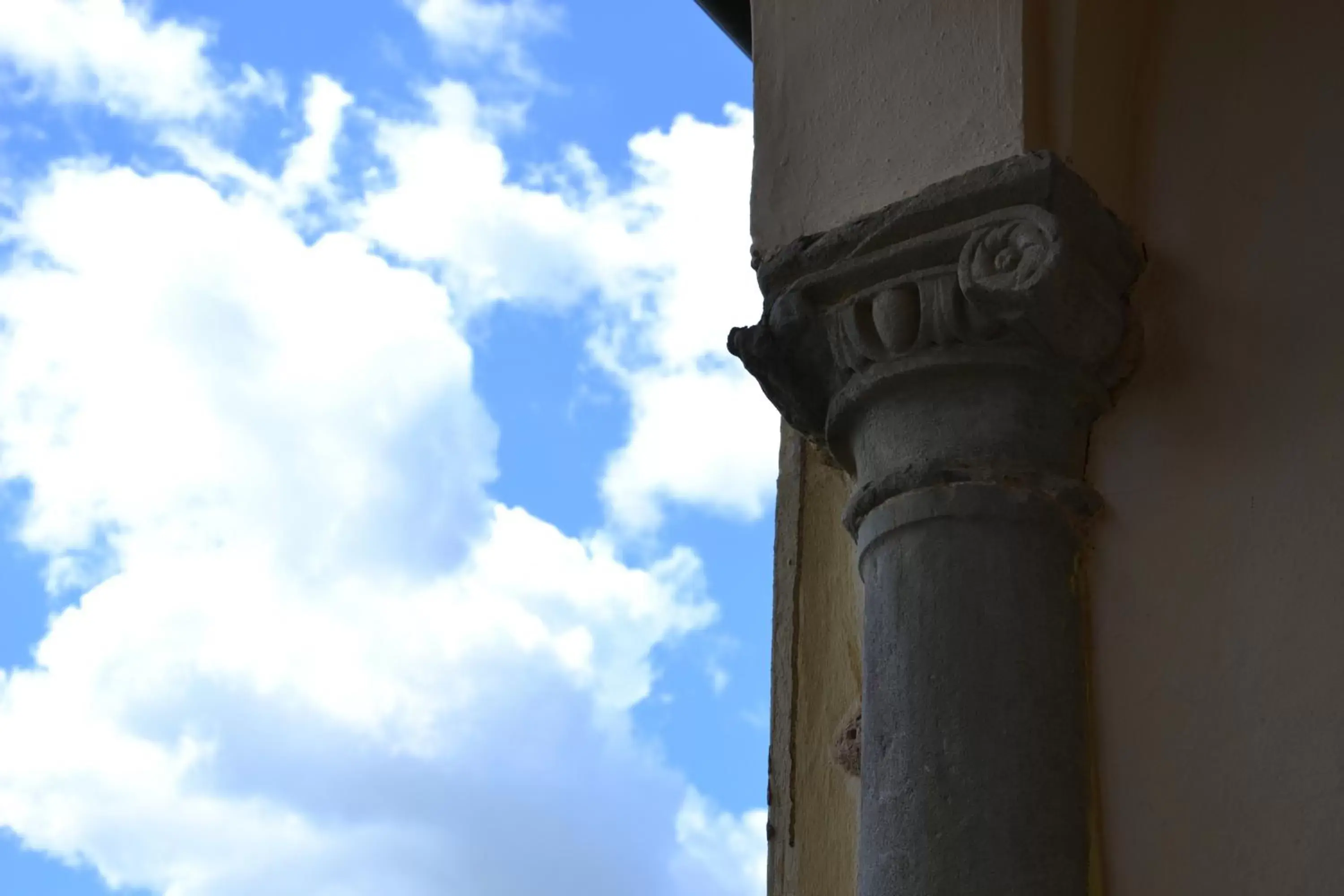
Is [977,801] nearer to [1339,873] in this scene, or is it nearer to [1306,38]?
[1339,873]

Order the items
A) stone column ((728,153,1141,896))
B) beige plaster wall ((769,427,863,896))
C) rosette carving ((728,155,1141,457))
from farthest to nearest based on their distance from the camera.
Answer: beige plaster wall ((769,427,863,896))
rosette carving ((728,155,1141,457))
stone column ((728,153,1141,896))

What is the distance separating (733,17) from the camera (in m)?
3.67

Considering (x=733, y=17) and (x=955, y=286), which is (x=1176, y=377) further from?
(x=733, y=17)

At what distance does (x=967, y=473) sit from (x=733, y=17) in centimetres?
195

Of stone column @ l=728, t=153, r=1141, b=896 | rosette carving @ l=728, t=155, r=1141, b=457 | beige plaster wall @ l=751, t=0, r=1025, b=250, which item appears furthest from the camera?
beige plaster wall @ l=751, t=0, r=1025, b=250

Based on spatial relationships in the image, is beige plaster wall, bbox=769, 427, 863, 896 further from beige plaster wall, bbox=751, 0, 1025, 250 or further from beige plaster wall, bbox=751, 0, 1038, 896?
beige plaster wall, bbox=751, 0, 1025, 250

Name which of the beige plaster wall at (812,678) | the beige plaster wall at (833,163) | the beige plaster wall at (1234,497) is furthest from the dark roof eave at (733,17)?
the beige plaster wall at (1234,497)

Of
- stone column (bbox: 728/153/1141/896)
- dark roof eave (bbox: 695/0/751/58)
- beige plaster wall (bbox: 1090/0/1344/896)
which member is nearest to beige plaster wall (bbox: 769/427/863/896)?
stone column (bbox: 728/153/1141/896)

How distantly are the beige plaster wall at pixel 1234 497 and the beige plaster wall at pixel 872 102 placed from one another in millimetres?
292

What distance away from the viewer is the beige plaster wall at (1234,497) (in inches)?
75.1

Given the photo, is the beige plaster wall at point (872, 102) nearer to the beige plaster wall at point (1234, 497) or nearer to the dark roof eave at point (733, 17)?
the beige plaster wall at point (1234, 497)

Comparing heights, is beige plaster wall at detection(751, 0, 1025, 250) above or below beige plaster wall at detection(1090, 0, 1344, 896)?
above

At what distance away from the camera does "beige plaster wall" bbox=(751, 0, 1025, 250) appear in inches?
89.3

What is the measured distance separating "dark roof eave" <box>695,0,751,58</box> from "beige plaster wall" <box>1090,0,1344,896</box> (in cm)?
144
